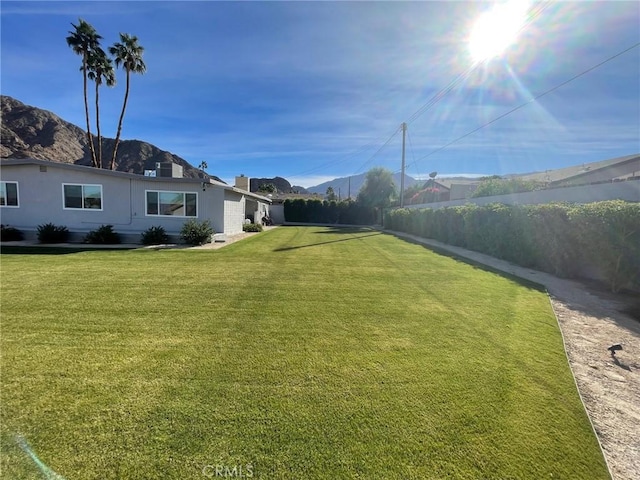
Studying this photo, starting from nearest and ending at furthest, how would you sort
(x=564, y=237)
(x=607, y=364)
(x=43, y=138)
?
(x=607, y=364)
(x=564, y=237)
(x=43, y=138)

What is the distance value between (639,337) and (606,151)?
84.0 ft

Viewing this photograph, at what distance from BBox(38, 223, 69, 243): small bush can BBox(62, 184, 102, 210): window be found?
115 centimetres

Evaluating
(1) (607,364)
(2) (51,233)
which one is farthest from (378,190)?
(1) (607,364)

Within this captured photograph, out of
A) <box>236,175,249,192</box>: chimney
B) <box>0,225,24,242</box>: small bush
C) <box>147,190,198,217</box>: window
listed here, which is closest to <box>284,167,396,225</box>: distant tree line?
<box>236,175,249,192</box>: chimney

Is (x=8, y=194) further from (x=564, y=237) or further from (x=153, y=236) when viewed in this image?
(x=564, y=237)

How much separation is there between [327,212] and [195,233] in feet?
82.6

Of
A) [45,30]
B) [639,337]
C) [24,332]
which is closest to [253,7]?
[45,30]

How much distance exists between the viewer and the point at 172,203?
1292 cm

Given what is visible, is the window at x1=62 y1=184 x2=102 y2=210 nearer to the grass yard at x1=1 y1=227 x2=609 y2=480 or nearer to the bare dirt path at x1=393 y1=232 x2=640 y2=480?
the grass yard at x1=1 y1=227 x2=609 y2=480

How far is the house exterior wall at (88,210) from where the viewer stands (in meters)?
12.4

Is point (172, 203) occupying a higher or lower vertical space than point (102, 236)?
higher

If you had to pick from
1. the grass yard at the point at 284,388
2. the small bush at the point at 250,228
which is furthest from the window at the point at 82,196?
the grass yard at the point at 284,388

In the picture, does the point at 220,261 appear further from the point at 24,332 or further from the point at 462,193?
the point at 462,193

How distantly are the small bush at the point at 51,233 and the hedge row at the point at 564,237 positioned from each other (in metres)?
17.8
